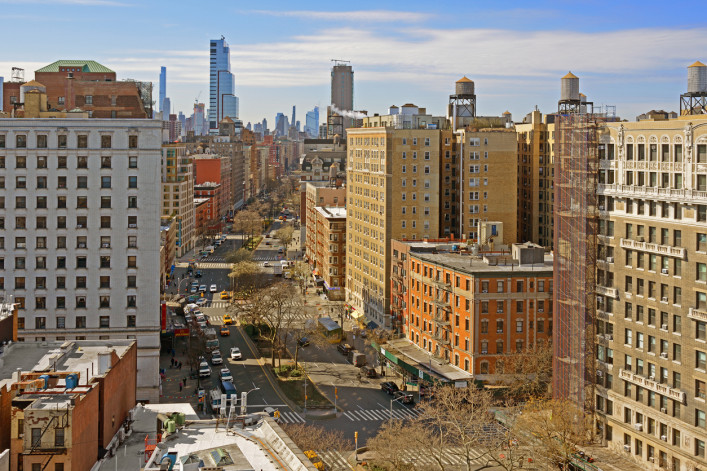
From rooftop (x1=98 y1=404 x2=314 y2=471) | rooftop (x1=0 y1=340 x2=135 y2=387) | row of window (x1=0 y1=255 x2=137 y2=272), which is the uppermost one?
row of window (x1=0 y1=255 x2=137 y2=272)

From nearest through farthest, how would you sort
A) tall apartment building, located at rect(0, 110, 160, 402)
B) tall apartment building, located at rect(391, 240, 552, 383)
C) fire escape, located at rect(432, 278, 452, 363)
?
tall apartment building, located at rect(391, 240, 552, 383)
tall apartment building, located at rect(0, 110, 160, 402)
fire escape, located at rect(432, 278, 452, 363)

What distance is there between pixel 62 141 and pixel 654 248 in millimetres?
66088

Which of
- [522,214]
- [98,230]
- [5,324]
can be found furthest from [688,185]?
[522,214]

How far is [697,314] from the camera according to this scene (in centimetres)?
6669

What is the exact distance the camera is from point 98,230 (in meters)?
96.1

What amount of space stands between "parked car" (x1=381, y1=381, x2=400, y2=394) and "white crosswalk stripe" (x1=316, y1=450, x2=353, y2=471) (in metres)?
20.3

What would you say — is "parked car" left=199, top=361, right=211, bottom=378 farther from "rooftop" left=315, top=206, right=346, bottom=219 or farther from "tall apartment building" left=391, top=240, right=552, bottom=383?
"rooftop" left=315, top=206, right=346, bottom=219

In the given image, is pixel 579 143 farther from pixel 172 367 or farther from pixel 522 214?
pixel 522 214

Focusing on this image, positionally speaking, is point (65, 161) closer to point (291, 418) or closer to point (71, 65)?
point (291, 418)

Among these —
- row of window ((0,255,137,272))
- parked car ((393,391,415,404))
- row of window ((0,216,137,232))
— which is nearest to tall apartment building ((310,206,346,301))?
parked car ((393,391,415,404))

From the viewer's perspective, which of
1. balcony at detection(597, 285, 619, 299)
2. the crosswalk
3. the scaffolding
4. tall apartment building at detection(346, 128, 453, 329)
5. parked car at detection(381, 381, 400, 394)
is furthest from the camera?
tall apartment building at detection(346, 128, 453, 329)

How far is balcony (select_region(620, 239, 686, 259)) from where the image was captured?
227ft

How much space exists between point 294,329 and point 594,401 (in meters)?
48.4

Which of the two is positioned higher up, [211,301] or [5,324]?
[5,324]
